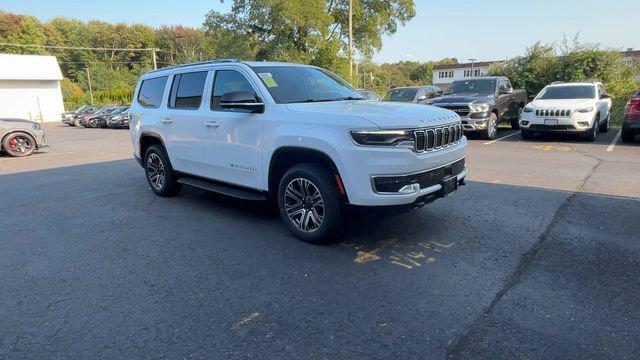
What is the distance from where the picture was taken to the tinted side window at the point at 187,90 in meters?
5.71

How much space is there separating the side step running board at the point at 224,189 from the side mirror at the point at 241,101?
1009mm

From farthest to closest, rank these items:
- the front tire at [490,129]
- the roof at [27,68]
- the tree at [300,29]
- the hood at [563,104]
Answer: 1. the roof at [27,68]
2. the tree at [300,29]
3. the front tire at [490,129]
4. the hood at [563,104]

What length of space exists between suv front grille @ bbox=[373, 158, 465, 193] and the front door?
1.56m

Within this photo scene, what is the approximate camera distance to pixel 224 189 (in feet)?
17.9

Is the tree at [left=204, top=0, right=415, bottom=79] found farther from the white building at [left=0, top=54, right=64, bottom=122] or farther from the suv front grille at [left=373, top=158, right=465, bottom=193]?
the suv front grille at [left=373, top=158, right=465, bottom=193]

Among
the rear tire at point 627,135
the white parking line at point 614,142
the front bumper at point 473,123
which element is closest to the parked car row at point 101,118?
the front bumper at point 473,123

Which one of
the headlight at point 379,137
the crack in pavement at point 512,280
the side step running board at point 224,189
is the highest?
the headlight at point 379,137

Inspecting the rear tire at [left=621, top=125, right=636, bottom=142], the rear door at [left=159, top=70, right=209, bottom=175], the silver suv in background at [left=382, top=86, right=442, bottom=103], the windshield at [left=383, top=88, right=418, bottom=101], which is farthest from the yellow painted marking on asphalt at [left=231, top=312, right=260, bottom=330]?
the windshield at [left=383, top=88, right=418, bottom=101]

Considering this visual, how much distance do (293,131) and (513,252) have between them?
8.20ft

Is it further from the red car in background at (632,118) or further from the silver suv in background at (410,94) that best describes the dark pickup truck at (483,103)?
the red car in background at (632,118)

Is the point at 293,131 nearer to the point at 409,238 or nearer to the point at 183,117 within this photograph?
the point at 409,238

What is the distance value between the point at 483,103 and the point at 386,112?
990cm

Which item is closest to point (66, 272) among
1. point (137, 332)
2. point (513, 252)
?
point (137, 332)

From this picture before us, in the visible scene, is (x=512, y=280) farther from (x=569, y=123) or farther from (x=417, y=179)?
(x=569, y=123)
